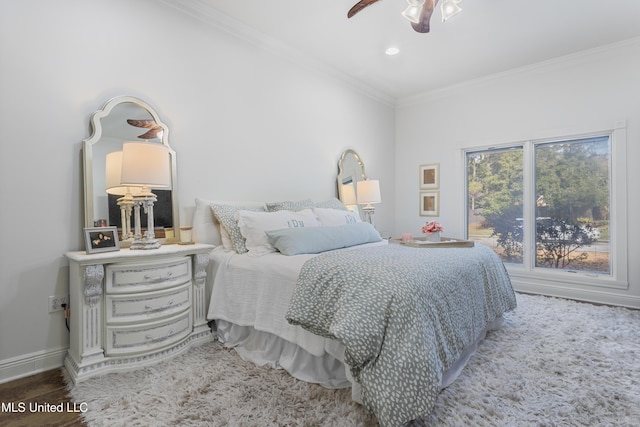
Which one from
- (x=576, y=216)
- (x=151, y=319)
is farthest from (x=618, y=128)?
(x=151, y=319)

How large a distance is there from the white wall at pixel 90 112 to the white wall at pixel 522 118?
2031 mm

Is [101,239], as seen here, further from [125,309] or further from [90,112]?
[90,112]

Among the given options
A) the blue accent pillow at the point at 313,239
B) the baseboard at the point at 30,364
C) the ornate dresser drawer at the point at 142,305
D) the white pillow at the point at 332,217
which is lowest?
the baseboard at the point at 30,364

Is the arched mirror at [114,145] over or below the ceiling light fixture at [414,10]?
below

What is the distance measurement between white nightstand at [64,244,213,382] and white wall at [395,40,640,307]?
3.70 meters

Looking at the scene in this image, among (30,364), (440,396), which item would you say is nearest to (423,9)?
(440,396)

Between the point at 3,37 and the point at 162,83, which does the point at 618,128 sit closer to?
the point at 162,83

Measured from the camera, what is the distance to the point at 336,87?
418cm

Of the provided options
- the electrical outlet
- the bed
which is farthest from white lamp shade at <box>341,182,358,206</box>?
the electrical outlet

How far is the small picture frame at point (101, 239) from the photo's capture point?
2018 millimetres

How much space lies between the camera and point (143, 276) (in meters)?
2.04

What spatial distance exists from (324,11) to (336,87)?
1340 mm

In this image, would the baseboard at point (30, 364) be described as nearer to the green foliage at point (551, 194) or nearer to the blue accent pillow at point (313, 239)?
the blue accent pillow at point (313, 239)

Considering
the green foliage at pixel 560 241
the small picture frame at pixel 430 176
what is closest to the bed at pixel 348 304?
the green foliage at pixel 560 241
